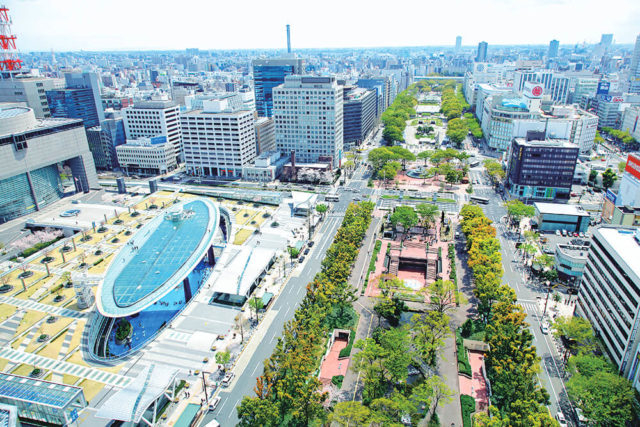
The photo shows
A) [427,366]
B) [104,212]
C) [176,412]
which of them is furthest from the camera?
[104,212]

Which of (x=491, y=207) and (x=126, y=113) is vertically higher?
(x=126, y=113)

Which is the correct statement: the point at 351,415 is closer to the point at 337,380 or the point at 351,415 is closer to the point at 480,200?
the point at 337,380

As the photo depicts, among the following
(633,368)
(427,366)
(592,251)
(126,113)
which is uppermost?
(126,113)

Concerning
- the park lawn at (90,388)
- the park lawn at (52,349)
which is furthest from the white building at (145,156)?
the park lawn at (90,388)

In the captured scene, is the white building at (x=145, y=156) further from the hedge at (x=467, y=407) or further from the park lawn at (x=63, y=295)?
the hedge at (x=467, y=407)

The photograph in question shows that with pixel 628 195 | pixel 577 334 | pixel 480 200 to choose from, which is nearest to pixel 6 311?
pixel 577 334

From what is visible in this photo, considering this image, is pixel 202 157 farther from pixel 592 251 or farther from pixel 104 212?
pixel 592 251

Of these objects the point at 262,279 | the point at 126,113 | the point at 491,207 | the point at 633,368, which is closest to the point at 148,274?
the point at 262,279
